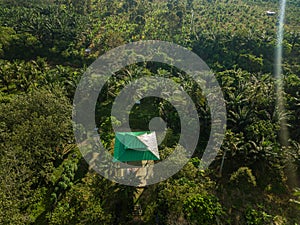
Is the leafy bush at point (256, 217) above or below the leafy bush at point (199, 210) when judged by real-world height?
below

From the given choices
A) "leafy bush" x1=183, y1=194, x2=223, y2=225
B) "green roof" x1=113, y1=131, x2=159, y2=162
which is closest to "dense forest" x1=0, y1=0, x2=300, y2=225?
"leafy bush" x1=183, y1=194, x2=223, y2=225

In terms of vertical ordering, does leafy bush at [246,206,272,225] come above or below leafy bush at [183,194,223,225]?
below

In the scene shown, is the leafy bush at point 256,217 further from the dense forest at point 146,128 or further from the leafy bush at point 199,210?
the leafy bush at point 199,210

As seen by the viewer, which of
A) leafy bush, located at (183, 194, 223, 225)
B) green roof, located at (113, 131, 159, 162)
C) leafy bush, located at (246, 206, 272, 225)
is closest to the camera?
leafy bush, located at (183, 194, 223, 225)

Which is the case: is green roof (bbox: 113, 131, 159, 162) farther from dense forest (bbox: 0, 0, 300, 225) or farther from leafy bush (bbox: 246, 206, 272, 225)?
leafy bush (bbox: 246, 206, 272, 225)

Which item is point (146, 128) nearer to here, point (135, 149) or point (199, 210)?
point (135, 149)

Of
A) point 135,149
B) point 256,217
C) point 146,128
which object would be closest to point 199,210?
point 256,217

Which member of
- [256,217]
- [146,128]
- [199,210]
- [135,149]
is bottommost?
[146,128]

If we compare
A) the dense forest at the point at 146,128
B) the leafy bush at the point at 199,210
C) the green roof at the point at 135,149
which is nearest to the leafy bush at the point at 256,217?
the dense forest at the point at 146,128

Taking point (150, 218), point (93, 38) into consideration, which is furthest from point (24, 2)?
point (150, 218)
